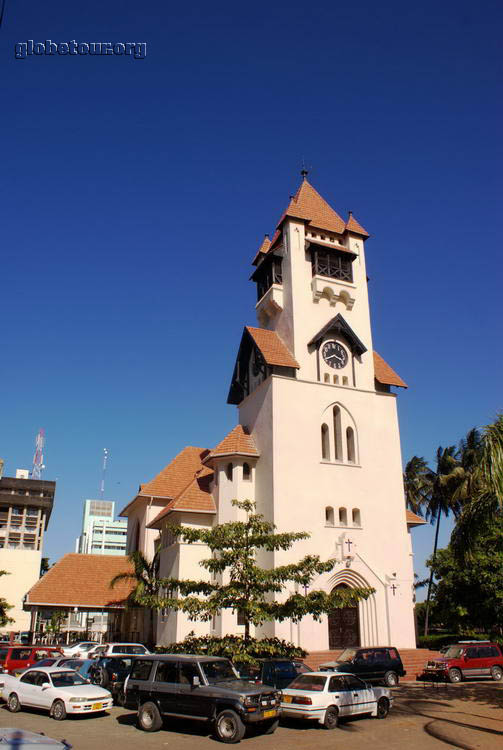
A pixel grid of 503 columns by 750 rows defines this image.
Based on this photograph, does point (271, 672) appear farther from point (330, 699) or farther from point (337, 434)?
point (337, 434)

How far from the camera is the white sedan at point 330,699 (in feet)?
50.0

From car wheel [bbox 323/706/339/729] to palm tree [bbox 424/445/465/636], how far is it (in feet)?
109

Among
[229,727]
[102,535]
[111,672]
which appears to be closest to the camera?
[229,727]

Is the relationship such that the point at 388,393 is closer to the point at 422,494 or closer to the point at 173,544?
the point at 173,544

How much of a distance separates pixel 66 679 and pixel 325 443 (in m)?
18.6

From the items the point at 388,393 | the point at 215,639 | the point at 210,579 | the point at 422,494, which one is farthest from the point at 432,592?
the point at 215,639

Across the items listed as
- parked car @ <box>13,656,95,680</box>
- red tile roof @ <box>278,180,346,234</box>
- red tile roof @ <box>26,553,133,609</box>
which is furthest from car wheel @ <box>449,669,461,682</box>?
red tile roof @ <box>278,180,346,234</box>

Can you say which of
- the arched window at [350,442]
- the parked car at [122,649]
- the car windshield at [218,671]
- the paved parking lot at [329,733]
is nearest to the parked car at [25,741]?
the paved parking lot at [329,733]

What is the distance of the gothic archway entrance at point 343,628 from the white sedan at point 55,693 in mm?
14580

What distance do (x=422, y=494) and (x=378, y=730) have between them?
4113 centimetres

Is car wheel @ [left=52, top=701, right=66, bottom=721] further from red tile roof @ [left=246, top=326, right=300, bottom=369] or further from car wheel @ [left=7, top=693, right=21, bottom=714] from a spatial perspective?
red tile roof @ [left=246, top=326, right=300, bottom=369]

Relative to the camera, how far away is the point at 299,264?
3541cm

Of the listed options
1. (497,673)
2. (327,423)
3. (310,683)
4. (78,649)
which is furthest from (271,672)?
(327,423)

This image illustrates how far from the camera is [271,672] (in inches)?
696
